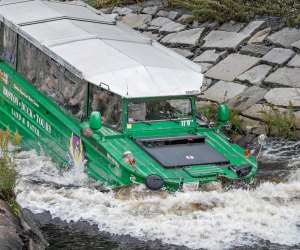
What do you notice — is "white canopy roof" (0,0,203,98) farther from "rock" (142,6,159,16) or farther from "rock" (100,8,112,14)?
"rock" (100,8,112,14)

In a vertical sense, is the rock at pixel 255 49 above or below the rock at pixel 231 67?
above

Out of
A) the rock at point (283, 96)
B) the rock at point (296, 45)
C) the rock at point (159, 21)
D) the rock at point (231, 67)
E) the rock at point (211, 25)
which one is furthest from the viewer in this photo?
the rock at point (159, 21)

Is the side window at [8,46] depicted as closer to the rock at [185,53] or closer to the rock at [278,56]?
the rock at [185,53]

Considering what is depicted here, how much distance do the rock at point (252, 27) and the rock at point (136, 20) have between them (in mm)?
2974

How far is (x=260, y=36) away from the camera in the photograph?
1988 centimetres

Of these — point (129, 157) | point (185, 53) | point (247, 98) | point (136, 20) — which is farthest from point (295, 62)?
point (129, 157)

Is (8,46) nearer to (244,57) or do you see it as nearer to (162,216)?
(244,57)

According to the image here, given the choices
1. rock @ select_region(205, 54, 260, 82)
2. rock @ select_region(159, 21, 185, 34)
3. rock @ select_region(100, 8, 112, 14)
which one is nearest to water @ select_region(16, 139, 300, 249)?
rock @ select_region(205, 54, 260, 82)

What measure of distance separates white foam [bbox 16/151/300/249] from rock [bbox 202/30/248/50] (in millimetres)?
5807

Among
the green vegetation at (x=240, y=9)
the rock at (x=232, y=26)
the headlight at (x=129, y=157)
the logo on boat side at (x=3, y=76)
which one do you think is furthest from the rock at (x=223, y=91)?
the headlight at (x=129, y=157)

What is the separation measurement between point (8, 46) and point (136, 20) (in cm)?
560

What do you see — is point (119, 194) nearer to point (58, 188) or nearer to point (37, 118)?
point (58, 188)

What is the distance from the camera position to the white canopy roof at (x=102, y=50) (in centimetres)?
1480

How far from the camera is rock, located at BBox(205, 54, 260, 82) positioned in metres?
19.1
